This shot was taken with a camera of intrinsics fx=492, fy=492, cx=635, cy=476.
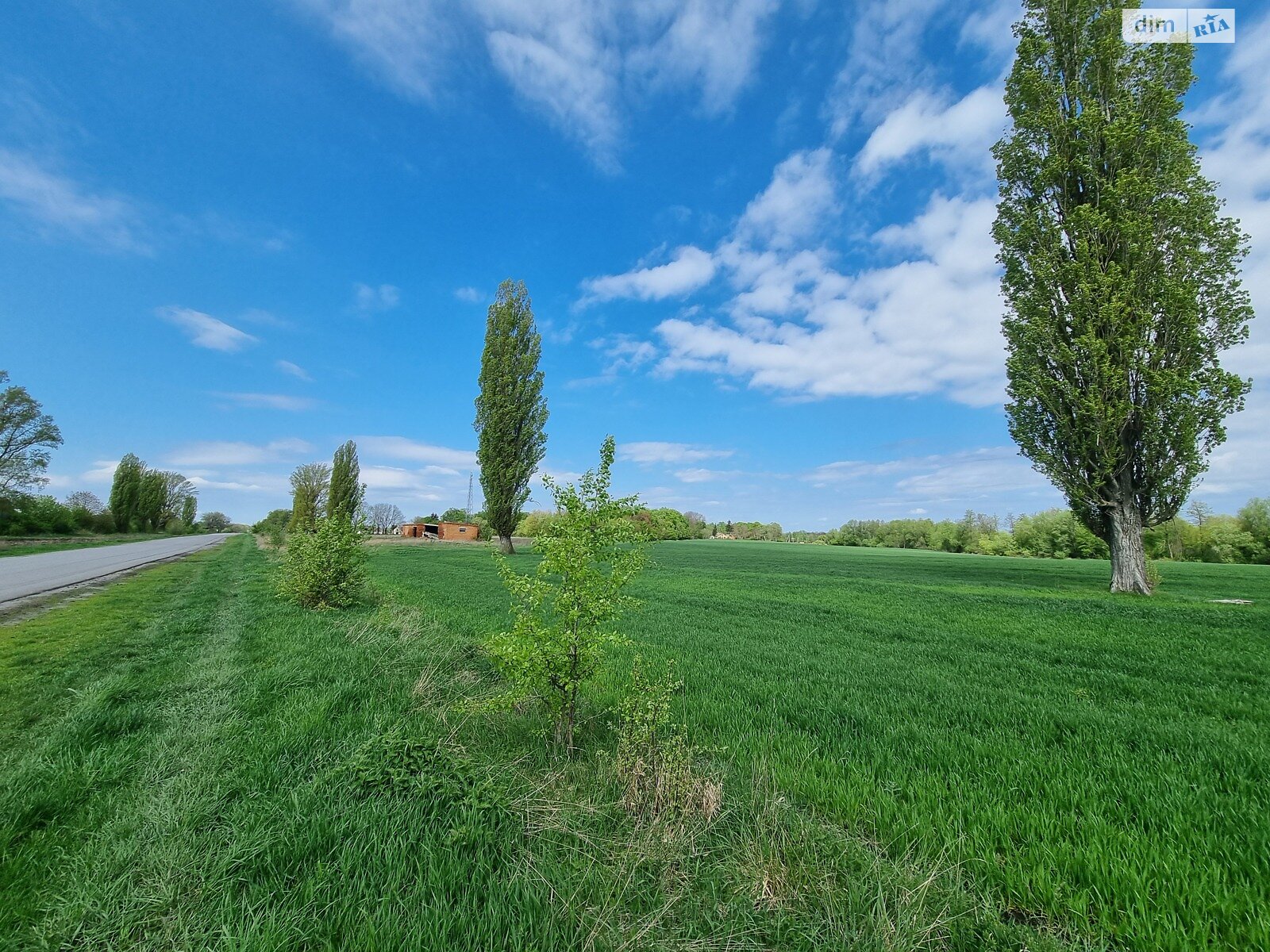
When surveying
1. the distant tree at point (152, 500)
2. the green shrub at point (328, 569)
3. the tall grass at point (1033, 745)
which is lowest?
the tall grass at point (1033, 745)

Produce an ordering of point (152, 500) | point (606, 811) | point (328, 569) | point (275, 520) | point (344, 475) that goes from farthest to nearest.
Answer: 1. point (152, 500)
2. point (275, 520)
3. point (344, 475)
4. point (328, 569)
5. point (606, 811)

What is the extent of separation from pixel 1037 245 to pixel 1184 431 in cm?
745

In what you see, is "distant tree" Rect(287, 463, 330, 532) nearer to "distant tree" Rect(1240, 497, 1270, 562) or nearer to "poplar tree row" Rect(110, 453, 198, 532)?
"poplar tree row" Rect(110, 453, 198, 532)

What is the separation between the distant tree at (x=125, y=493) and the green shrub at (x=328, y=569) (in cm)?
7501

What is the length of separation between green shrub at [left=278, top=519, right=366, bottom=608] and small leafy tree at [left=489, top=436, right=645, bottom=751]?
9652 millimetres

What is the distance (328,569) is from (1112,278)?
77.8 ft

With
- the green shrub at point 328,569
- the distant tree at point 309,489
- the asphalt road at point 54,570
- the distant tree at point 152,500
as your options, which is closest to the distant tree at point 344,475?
the distant tree at point 309,489

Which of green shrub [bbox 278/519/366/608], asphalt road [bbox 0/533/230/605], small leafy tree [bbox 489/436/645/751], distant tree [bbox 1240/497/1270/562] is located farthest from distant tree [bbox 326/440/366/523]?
distant tree [bbox 1240/497/1270/562]

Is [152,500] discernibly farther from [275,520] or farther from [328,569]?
[328,569]

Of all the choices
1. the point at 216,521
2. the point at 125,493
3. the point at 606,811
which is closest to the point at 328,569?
the point at 606,811

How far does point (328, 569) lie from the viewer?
1184 cm

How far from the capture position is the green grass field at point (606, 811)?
2305 mm

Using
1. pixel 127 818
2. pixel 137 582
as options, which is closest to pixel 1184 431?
pixel 127 818

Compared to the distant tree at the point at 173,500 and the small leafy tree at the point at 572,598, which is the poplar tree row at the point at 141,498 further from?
the small leafy tree at the point at 572,598
